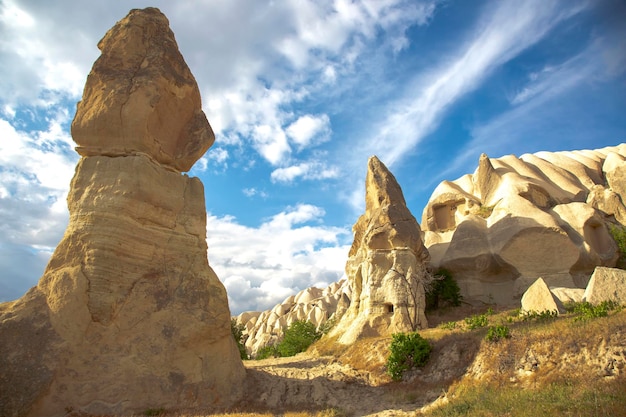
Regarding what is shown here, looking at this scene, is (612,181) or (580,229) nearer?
(580,229)

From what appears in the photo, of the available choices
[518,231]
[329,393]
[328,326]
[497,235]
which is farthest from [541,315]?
[328,326]

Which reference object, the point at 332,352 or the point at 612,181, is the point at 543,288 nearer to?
the point at 332,352

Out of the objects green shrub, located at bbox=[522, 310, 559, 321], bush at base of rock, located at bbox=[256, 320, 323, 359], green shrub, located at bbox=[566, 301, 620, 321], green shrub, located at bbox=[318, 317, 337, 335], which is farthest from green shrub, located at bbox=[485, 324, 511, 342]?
green shrub, located at bbox=[318, 317, 337, 335]

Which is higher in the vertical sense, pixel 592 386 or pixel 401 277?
pixel 401 277

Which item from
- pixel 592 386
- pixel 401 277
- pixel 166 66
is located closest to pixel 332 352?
pixel 401 277

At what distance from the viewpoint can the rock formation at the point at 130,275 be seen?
31.7 feet

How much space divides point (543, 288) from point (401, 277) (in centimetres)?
611

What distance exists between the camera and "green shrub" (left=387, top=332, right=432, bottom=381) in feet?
48.0

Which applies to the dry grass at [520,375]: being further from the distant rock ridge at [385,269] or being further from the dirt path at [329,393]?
the distant rock ridge at [385,269]

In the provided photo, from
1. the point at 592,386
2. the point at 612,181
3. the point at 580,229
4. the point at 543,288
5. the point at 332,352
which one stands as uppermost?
the point at 612,181

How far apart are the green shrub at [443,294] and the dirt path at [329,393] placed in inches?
417

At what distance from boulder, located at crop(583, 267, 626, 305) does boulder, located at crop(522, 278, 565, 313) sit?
117 cm

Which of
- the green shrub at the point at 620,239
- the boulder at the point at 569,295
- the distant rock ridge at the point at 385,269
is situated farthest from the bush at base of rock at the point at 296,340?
the green shrub at the point at 620,239

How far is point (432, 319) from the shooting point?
22.2 m
